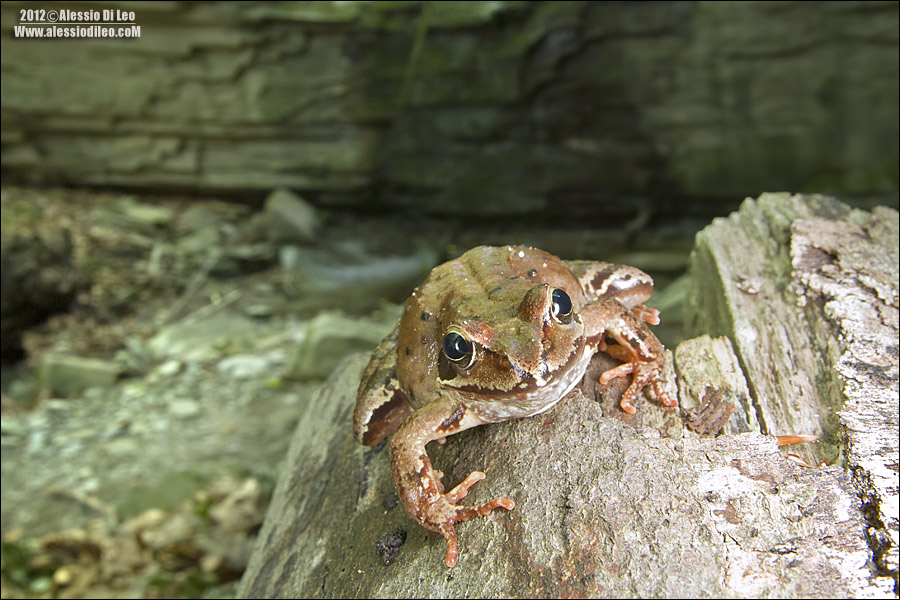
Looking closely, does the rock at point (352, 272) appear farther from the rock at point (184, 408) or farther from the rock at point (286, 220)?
the rock at point (184, 408)

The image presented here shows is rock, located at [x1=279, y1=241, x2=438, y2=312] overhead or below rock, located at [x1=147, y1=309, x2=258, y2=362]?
overhead

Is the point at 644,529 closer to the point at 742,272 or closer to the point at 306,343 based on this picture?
the point at 742,272

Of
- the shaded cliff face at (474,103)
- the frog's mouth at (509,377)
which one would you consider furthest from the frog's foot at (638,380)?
the shaded cliff face at (474,103)

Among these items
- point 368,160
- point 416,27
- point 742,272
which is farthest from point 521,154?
point 742,272

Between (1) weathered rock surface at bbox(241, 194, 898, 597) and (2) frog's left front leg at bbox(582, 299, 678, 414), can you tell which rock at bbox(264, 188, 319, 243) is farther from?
(2) frog's left front leg at bbox(582, 299, 678, 414)

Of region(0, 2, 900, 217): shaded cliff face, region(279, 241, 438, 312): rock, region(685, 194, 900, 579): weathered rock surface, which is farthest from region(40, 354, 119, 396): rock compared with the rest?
region(685, 194, 900, 579): weathered rock surface

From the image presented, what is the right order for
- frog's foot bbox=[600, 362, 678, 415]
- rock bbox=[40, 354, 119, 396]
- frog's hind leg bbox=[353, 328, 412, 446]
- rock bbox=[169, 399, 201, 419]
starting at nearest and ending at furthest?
frog's foot bbox=[600, 362, 678, 415], frog's hind leg bbox=[353, 328, 412, 446], rock bbox=[40, 354, 119, 396], rock bbox=[169, 399, 201, 419]
